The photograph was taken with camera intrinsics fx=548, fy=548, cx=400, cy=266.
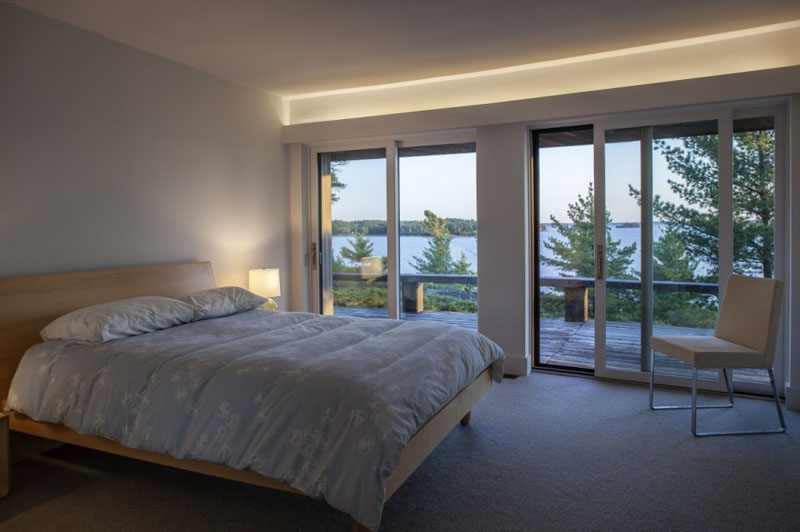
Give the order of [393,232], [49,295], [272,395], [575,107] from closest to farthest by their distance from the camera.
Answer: [272,395]
[49,295]
[575,107]
[393,232]

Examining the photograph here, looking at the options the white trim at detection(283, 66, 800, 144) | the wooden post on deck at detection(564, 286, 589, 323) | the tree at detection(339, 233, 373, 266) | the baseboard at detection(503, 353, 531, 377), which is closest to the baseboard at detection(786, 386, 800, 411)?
the wooden post on deck at detection(564, 286, 589, 323)

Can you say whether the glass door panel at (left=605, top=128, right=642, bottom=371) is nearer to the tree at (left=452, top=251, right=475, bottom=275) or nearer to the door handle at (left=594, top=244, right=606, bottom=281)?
the door handle at (left=594, top=244, right=606, bottom=281)

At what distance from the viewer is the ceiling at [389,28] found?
3277 millimetres

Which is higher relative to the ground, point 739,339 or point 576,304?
point 576,304

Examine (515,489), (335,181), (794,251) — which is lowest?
(515,489)

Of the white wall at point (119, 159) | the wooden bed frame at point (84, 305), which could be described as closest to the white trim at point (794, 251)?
the wooden bed frame at point (84, 305)

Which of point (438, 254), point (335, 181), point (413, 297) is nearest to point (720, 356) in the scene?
point (438, 254)

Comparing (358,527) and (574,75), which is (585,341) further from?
(358,527)

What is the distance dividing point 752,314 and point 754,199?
1.07 metres

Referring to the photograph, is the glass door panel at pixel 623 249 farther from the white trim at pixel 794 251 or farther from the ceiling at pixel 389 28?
the white trim at pixel 794 251

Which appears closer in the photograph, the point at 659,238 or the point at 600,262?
the point at 659,238

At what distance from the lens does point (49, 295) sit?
3.27 meters

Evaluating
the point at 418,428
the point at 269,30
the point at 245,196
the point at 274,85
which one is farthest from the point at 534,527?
the point at 274,85

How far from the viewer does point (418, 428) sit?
238 centimetres
